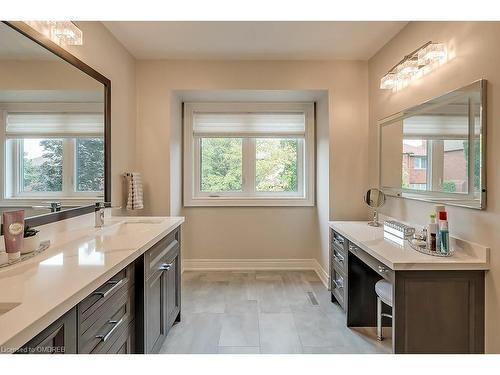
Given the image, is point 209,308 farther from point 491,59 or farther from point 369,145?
point 491,59

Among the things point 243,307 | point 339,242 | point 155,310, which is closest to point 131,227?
point 155,310

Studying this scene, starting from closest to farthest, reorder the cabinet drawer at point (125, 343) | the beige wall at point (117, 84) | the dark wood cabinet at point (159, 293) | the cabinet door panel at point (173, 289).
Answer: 1. the cabinet drawer at point (125, 343)
2. the dark wood cabinet at point (159, 293)
3. the cabinet door panel at point (173, 289)
4. the beige wall at point (117, 84)

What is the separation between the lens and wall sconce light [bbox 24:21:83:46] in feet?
5.62

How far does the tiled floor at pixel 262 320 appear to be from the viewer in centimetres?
209

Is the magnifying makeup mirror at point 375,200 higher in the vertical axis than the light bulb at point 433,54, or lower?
lower

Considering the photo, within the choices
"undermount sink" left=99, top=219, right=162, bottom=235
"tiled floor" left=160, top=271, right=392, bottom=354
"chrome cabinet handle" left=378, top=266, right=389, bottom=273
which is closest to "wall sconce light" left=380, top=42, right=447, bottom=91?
"chrome cabinet handle" left=378, top=266, right=389, bottom=273

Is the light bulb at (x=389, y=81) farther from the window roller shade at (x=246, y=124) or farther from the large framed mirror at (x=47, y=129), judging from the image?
the large framed mirror at (x=47, y=129)

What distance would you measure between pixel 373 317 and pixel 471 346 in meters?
0.85

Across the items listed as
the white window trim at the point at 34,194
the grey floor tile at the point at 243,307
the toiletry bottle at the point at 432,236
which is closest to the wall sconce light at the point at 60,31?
the white window trim at the point at 34,194

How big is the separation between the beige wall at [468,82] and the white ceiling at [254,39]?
429 millimetres

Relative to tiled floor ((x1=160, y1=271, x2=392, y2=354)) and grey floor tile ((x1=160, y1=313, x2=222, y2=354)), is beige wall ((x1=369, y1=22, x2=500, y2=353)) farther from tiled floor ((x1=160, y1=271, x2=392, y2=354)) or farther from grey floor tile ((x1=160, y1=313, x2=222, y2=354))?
grey floor tile ((x1=160, y1=313, x2=222, y2=354))

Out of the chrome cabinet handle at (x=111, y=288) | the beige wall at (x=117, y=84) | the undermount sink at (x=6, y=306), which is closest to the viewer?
the undermount sink at (x=6, y=306)

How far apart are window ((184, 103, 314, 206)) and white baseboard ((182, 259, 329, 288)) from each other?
2.46 feet
